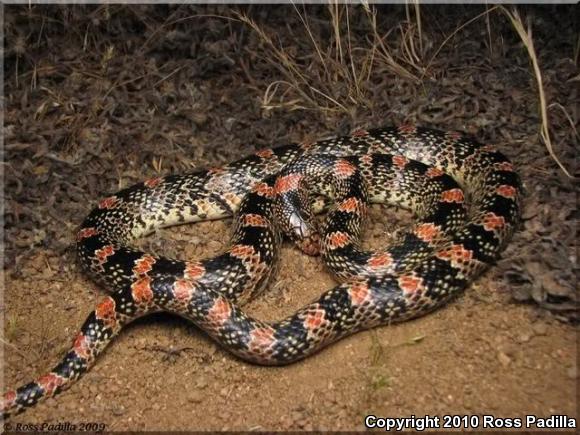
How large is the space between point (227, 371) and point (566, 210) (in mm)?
4065

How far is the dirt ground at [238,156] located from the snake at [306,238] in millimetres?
222

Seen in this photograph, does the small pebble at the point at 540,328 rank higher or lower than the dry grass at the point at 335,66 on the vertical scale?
lower

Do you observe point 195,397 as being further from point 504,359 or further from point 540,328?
point 540,328

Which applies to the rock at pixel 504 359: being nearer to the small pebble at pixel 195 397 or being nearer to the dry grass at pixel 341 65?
the small pebble at pixel 195 397

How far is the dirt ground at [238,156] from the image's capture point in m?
5.39

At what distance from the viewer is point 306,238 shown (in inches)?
283

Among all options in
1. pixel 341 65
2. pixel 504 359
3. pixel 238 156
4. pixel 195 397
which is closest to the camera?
pixel 504 359

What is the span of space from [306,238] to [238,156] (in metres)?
1.89

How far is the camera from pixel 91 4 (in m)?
7.89

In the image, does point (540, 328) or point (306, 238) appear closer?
point (540, 328)

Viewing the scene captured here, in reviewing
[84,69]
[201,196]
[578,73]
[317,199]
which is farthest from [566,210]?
[84,69]

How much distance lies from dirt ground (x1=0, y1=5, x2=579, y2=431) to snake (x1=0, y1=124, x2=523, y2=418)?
0.22 m

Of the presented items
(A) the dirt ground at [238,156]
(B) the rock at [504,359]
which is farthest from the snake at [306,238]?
(B) the rock at [504,359]

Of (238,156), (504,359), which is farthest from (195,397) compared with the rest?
(238,156)
